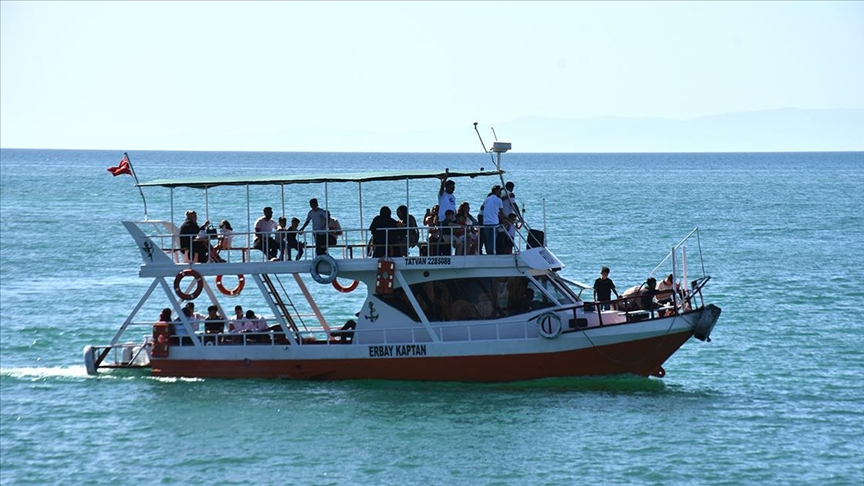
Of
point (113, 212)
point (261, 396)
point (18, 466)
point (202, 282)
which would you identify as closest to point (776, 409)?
point (261, 396)

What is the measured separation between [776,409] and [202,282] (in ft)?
39.8

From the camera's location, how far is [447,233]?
27.3 m

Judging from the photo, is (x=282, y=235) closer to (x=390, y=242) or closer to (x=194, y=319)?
(x=390, y=242)

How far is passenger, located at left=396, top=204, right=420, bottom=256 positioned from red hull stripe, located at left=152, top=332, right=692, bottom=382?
236 cm

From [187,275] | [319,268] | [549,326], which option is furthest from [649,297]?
[187,275]

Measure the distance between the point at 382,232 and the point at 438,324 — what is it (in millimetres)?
2297

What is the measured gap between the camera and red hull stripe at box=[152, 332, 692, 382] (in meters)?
26.4

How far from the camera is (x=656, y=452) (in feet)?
74.1

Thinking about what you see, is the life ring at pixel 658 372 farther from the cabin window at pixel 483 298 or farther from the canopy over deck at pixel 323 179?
the canopy over deck at pixel 323 179

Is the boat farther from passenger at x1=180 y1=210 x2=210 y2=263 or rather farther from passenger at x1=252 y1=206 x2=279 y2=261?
passenger at x1=180 y1=210 x2=210 y2=263

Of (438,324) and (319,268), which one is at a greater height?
(319,268)

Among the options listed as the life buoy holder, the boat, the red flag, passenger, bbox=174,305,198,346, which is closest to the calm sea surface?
the boat

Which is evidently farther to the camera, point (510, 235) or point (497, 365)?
point (510, 235)

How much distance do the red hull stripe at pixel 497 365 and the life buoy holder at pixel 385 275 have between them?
147cm
